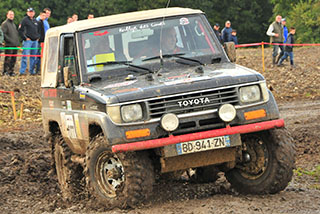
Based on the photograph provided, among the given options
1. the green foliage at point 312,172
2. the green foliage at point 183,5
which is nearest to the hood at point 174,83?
the green foliage at point 312,172

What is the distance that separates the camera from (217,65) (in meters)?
8.12

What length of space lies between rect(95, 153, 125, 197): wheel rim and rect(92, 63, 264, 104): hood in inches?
26.6

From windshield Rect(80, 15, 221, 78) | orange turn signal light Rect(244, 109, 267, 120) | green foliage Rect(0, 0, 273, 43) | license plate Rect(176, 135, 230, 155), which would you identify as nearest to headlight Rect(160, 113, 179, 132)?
license plate Rect(176, 135, 230, 155)

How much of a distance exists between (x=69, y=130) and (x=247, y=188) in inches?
88.1

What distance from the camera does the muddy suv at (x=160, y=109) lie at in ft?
22.9

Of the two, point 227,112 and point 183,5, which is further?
point 183,5

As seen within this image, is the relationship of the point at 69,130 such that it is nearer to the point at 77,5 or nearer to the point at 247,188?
the point at 247,188

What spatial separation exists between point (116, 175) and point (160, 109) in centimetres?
80

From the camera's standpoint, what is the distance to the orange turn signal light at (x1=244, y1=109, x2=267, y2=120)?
7.23m

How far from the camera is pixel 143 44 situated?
8258mm

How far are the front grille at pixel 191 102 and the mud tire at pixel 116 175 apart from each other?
19.0 inches

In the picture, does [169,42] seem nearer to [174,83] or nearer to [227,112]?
[174,83]

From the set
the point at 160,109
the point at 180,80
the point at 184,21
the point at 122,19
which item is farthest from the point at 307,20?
the point at 160,109

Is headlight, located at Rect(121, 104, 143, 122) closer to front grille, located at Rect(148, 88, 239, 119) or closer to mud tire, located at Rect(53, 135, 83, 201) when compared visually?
front grille, located at Rect(148, 88, 239, 119)
